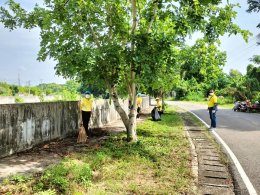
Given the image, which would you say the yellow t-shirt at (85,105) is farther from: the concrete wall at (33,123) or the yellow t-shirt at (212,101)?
the yellow t-shirt at (212,101)

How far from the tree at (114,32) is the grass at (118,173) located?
1947 mm

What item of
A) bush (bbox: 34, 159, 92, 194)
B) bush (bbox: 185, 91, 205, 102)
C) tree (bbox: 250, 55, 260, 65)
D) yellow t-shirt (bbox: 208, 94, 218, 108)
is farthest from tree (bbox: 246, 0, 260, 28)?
bush (bbox: 185, 91, 205, 102)

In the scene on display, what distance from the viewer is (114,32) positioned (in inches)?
419

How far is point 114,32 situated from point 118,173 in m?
5.34

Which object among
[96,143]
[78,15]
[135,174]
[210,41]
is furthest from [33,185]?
[210,41]

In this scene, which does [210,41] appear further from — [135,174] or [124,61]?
[135,174]

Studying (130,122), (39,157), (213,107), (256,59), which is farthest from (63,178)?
(256,59)

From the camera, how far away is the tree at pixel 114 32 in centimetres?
941

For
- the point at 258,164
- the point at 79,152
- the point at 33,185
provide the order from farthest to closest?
the point at 79,152, the point at 258,164, the point at 33,185

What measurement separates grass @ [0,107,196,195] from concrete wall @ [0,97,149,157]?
1586 millimetres

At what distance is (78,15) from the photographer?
9586 mm

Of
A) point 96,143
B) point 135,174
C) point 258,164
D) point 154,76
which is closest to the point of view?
point 135,174

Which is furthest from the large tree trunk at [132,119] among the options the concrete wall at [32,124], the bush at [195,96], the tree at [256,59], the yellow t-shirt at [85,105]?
the bush at [195,96]

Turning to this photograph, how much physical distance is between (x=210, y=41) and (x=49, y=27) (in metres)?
5.33
